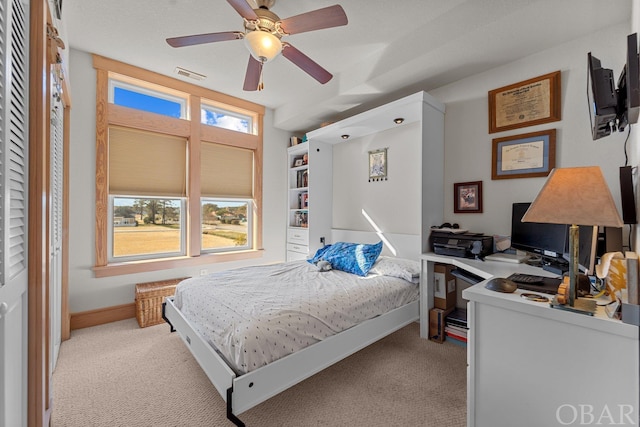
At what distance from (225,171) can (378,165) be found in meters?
2.09

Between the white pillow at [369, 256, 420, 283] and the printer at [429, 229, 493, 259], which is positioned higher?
the printer at [429, 229, 493, 259]

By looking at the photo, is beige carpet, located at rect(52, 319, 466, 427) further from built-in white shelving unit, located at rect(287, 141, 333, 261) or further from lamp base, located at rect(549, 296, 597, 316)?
built-in white shelving unit, located at rect(287, 141, 333, 261)

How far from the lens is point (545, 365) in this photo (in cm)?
112

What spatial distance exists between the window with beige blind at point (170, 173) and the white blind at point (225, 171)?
0.04 feet

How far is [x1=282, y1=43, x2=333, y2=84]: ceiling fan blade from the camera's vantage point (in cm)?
194

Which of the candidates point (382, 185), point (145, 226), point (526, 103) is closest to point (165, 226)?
point (145, 226)

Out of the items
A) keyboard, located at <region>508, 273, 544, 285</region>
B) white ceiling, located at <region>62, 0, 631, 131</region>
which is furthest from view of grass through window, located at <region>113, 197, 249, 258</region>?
keyboard, located at <region>508, 273, 544, 285</region>

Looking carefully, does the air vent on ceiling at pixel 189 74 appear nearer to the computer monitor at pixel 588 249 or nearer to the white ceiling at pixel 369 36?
the white ceiling at pixel 369 36

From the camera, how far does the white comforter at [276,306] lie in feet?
5.21

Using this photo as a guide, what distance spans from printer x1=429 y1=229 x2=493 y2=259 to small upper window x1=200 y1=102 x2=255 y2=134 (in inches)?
119

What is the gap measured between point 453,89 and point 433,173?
0.90m

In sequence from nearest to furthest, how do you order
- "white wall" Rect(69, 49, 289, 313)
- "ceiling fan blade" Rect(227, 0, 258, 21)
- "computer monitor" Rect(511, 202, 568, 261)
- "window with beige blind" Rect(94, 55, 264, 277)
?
1. "ceiling fan blade" Rect(227, 0, 258, 21)
2. "computer monitor" Rect(511, 202, 568, 261)
3. "white wall" Rect(69, 49, 289, 313)
4. "window with beige blind" Rect(94, 55, 264, 277)

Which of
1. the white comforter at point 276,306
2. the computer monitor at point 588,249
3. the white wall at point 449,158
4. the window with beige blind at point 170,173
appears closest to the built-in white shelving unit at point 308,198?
the white wall at point 449,158

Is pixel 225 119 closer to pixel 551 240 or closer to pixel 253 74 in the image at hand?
pixel 253 74
